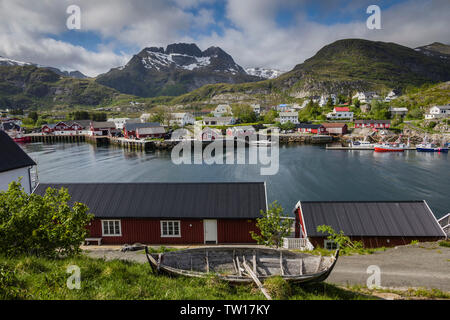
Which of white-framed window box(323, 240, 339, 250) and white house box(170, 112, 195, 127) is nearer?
white-framed window box(323, 240, 339, 250)

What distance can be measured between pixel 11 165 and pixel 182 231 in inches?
549

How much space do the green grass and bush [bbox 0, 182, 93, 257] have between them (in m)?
0.37

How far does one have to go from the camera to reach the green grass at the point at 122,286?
560cm

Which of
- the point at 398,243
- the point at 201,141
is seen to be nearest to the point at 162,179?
the point at 398,243

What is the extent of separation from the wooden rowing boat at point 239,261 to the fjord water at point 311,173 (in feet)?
60.6

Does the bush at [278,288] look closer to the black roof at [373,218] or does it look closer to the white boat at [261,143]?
the black roof at [373,218]

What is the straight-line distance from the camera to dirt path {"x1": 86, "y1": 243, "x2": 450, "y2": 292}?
8.70 metres

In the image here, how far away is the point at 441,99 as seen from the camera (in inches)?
3885

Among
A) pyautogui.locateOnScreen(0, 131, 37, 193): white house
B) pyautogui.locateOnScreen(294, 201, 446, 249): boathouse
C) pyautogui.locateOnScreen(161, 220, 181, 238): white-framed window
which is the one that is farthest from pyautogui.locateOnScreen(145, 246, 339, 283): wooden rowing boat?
pyautogui.locateOnScreen(0, 131, 37, 193): white house

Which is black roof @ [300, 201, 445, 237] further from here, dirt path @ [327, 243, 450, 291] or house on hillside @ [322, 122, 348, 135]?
house on hillside @ [322, 122, 348, 135]

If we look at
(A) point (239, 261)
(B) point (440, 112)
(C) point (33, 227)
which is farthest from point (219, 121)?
(C) point (33, 227)

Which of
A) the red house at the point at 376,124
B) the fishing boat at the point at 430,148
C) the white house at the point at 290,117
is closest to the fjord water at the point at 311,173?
the fishing boat at the point at 430,148

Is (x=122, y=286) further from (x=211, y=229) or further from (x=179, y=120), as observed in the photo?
(x=179, y=120)

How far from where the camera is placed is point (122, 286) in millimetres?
6387
